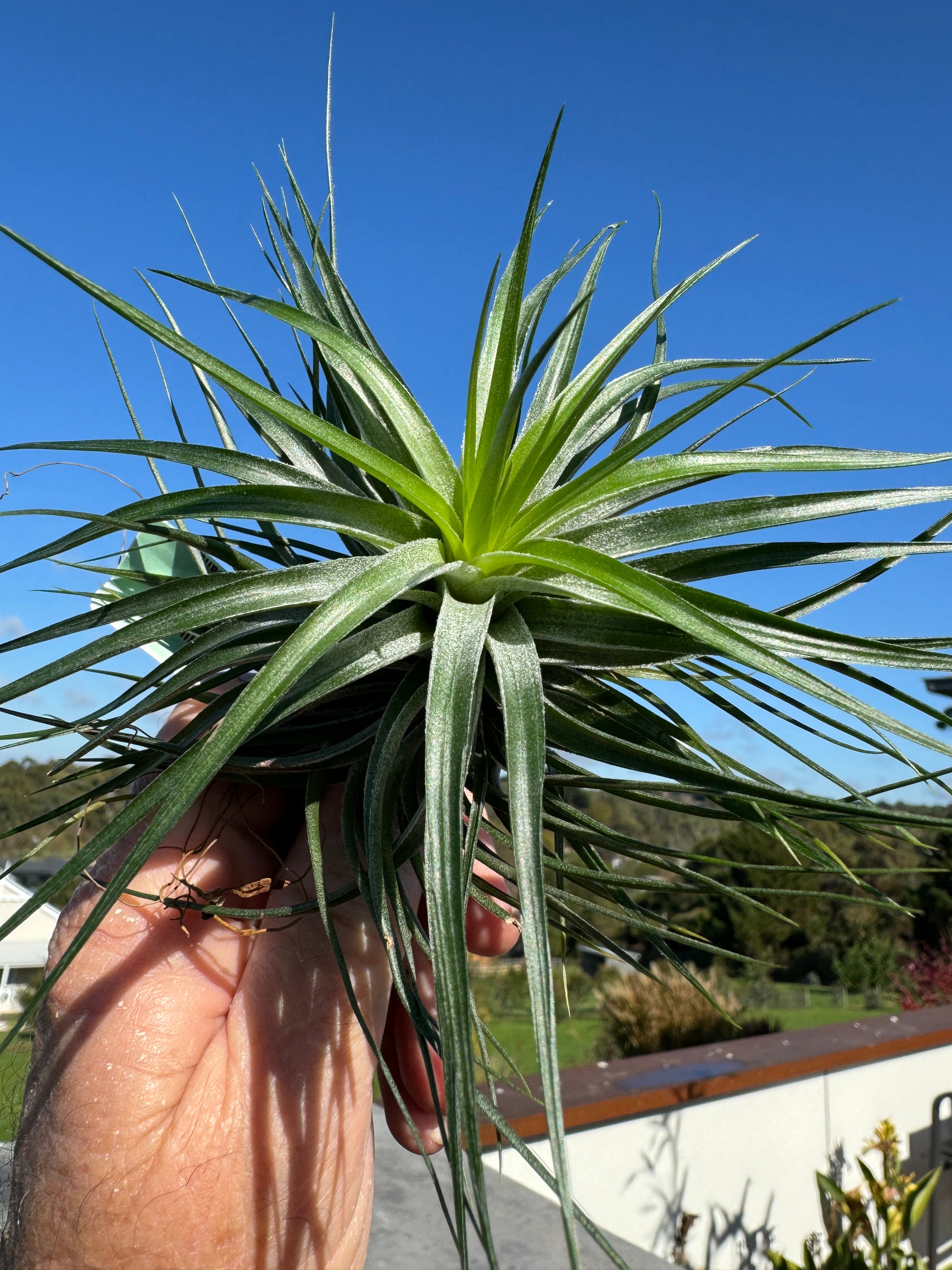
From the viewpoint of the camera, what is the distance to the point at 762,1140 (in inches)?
211

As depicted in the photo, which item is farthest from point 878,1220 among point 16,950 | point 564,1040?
point 564,1040

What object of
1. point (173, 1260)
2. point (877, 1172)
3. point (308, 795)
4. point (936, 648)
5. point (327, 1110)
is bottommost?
point (877, 1172)

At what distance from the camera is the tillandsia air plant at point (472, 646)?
758mm

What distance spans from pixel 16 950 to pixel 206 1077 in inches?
151

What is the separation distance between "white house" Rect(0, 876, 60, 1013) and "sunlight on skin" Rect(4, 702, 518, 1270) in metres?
0.14

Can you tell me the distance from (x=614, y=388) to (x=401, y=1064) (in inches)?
40.0

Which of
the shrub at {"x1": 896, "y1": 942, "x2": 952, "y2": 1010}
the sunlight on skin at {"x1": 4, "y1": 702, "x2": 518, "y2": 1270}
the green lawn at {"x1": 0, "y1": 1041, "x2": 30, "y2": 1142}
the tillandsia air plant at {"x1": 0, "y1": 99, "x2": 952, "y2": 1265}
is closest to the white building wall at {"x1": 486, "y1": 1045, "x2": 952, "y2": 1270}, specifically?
the green lawn at {"x1": 0, "y1": 1041, "x2": 30, "y2": 1142}

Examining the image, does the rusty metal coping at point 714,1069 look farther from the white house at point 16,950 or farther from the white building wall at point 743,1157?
the white house at point 16,950

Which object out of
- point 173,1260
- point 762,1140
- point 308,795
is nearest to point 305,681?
point 308,795

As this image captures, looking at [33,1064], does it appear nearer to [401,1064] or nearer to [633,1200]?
[401,1064]

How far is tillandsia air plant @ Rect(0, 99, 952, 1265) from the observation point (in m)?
0.76

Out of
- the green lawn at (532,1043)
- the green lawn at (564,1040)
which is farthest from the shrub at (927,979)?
the green lawn at (564,1040)

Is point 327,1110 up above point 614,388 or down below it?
below

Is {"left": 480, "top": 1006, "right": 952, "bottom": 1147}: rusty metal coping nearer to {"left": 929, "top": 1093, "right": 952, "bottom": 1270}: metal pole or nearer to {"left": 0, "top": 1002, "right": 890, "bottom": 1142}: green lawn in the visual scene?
{"left": 0, "top": 1002, "right": 890, "bottom": 1142}: green lawn
